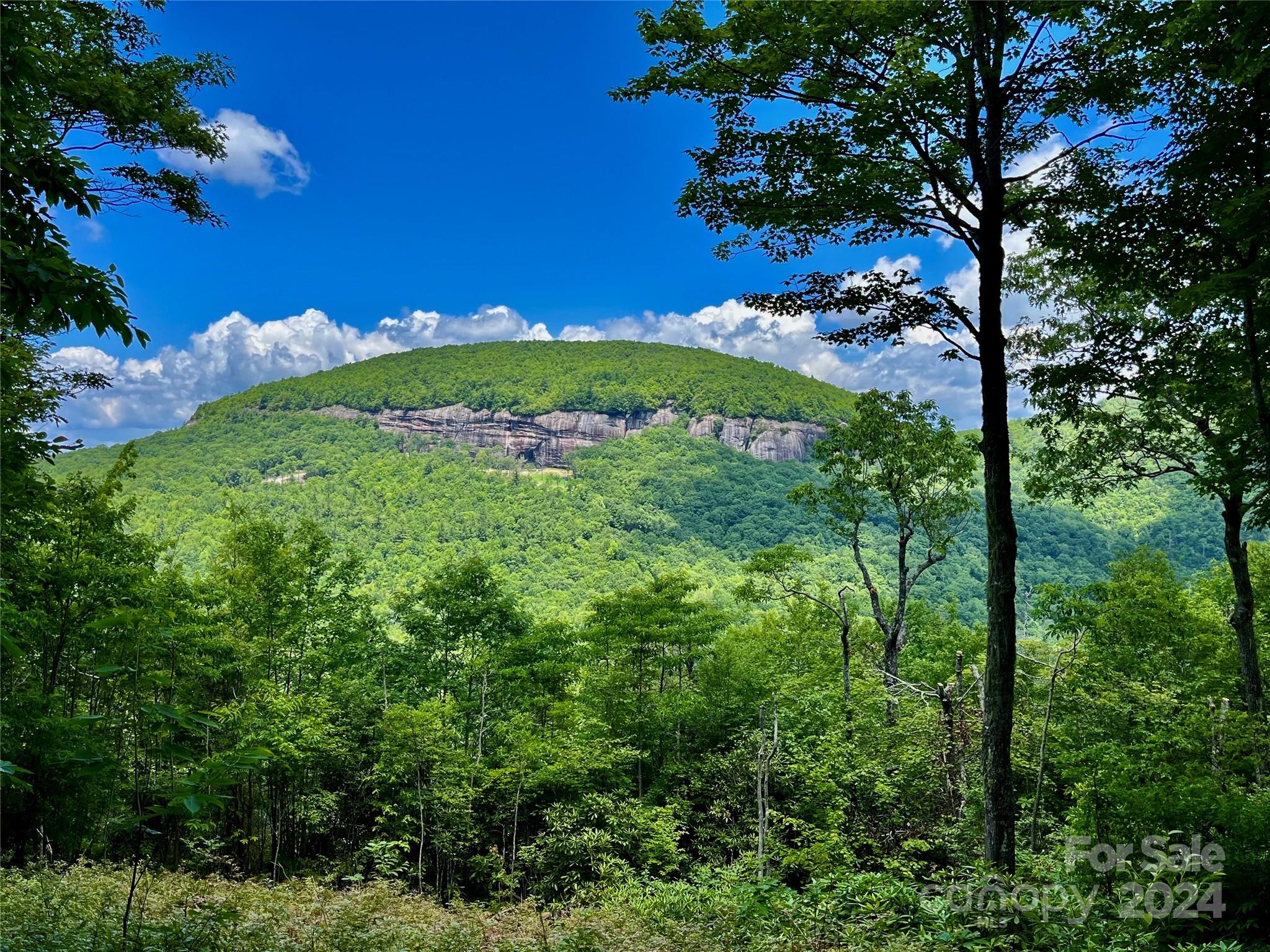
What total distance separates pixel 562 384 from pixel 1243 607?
136322 millimetres

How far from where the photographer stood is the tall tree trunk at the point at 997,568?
5.32m

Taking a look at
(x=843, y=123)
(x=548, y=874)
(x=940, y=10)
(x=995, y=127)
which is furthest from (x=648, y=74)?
(x=548, y=874)

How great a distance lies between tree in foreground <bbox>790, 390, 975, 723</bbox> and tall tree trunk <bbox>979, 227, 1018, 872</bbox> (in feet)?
34.9

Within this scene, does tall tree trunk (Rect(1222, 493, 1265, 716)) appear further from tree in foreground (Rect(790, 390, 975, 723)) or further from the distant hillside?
the distant hillside

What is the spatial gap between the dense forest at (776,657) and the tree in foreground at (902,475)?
0.30 feet

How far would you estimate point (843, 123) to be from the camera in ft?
17.9

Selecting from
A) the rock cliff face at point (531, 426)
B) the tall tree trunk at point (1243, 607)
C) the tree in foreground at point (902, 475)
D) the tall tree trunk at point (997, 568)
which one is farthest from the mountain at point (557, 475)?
the tall tree trunk at point (997, 568)

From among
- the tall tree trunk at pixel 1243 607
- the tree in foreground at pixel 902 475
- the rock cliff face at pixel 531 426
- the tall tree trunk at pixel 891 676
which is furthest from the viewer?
the rock cliff face at pixel 531 426

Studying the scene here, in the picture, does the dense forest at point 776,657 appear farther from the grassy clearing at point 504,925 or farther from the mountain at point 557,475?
the mountain at point 557,475

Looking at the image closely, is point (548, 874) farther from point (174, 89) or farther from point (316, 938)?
point (174, 89)

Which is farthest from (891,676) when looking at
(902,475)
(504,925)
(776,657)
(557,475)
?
(557,475)

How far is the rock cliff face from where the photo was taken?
416 ft

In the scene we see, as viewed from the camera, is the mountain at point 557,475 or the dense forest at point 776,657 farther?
the mountain at point 557,475

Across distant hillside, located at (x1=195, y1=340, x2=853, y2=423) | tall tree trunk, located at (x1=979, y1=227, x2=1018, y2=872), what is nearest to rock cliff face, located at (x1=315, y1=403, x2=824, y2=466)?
distant hillside, located at (x1=195, y1=340, x2=853, y2=423)
